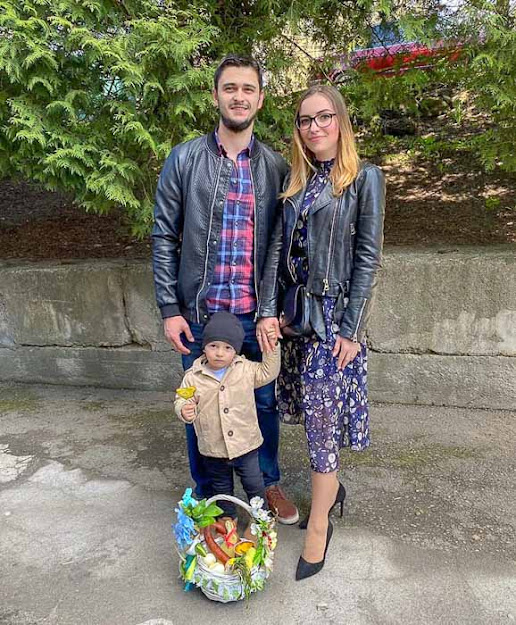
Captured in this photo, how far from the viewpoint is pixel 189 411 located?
8.14ft

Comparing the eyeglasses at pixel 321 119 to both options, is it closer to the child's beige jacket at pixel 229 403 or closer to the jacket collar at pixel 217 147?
the jacket collar at pixel 217 147

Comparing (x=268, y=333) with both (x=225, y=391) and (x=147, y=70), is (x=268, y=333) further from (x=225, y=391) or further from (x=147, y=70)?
(x=147, y=70)

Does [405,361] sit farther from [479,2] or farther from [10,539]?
[10,539]

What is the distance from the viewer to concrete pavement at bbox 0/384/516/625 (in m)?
2.45

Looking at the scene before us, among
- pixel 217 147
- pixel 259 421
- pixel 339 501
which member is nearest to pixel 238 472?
pixel 259 421

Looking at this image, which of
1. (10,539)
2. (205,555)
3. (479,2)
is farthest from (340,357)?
(479,2)

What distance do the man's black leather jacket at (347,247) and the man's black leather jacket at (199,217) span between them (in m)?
0.20

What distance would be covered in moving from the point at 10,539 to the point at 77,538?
0.35 metres

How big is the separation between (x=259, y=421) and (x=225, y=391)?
0.51 metres

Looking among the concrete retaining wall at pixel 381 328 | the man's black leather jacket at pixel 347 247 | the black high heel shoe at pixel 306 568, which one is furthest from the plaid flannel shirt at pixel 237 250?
the concrete retaining wall at pixel 381 328

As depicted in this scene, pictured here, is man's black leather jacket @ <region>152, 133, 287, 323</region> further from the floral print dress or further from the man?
the floral print dress

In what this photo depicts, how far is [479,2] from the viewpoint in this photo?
11.1 feet

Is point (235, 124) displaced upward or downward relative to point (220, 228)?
upward

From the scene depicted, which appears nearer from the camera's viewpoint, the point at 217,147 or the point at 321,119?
the point at 321,119
